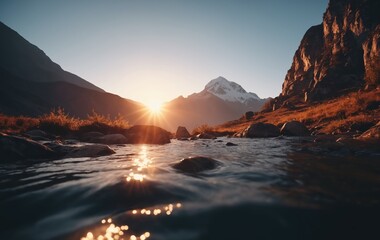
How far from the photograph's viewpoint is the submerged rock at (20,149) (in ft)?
25.8

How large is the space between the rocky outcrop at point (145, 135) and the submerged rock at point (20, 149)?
9206mm

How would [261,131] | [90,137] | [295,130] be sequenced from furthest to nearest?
[261,131] < [295,130] < [90,137]

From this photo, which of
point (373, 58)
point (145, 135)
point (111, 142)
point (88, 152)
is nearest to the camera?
point (88, 152)

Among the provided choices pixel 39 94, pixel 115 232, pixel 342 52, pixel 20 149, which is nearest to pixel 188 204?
pixel 115 232

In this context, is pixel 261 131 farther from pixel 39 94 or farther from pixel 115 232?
pixel 39 94

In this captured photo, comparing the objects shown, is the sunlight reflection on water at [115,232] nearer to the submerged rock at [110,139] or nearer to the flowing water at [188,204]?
the flowing water at [188,204]

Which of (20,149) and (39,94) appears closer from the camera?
(20,149)

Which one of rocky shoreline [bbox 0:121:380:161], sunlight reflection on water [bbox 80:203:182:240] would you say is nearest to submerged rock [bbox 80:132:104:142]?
rocky shoreline [bbox 0:121:380:161]

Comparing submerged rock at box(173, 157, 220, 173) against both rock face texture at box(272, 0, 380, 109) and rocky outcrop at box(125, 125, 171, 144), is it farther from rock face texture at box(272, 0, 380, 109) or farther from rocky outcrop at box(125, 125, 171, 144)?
rock face texture at box(272, 0, 380, 109)

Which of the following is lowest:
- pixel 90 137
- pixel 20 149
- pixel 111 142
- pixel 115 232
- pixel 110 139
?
pixel 115 232

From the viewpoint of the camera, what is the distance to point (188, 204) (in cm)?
386

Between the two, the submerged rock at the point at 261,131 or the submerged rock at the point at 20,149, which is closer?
the submerged rock at the point at 20,149

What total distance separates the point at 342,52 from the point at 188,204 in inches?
3551

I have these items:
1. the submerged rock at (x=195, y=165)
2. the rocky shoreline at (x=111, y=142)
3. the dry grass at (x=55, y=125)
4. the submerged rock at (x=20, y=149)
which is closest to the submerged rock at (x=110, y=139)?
the rocky shoreline at (x=111, y=142)
